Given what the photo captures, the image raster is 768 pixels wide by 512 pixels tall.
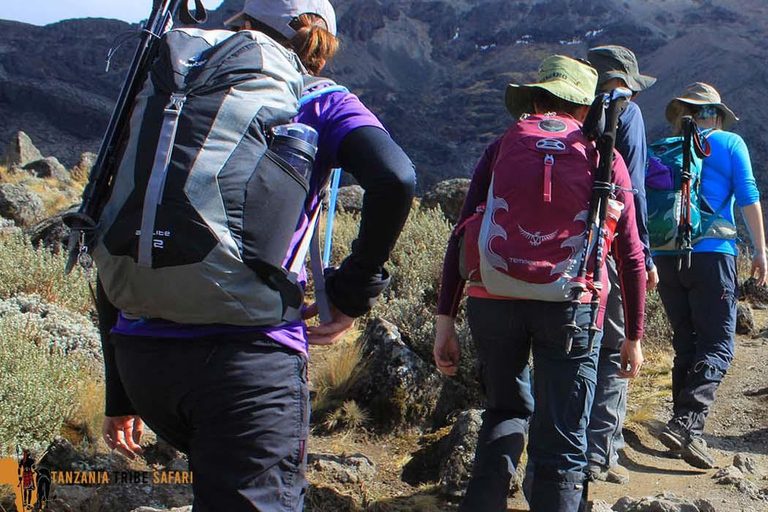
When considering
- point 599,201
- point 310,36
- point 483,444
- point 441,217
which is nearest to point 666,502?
point 483,444

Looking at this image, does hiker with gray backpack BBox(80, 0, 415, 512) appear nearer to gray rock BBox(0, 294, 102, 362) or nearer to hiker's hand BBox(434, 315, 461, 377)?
hiker's hand BBox(434, 315, 461, 377)

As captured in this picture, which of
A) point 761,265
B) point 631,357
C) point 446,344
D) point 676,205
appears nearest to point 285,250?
point 446,344

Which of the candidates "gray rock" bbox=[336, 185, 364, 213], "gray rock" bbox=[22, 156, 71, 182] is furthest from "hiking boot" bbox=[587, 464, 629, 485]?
"gray rock" bbox=[22, 156, 71, 182]

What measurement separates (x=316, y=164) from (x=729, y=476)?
2.86 m

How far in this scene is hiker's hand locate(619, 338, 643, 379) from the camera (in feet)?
8.71

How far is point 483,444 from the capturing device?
2.53 metres

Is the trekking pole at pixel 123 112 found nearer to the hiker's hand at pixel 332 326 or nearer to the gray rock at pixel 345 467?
the hiker's hand at pixel 332 326

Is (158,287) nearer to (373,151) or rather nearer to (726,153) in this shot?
(373,151)

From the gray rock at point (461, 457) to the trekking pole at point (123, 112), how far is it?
200 cm

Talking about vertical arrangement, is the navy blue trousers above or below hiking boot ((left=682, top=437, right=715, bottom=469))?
above

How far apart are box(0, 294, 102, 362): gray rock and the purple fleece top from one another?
3.04 meters

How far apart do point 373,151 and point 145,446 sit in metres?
2.48

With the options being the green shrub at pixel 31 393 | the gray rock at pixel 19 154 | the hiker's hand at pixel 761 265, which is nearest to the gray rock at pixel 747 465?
the hiker's hand at pixel 761 265

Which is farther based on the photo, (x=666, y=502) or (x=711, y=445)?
(x=711, y=445)
